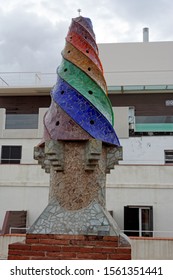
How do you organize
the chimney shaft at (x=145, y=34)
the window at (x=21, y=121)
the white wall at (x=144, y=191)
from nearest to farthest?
the white wall at (x=144, y=191)
the window at (x=21, y=121)
the chimney shaft at (x=145, y=34)

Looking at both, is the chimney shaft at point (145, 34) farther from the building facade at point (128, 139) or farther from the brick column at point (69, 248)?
the brick column at point (69, 248)

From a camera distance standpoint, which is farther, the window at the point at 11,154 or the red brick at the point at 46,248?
the window at the point at 11,154

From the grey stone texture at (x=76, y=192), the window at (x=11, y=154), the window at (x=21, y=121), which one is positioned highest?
the window at (x=21, y=121)

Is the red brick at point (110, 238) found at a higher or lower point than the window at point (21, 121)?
lower

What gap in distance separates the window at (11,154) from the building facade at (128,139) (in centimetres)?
6

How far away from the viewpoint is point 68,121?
5.71m

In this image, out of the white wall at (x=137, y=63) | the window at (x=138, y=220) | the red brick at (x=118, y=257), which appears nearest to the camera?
the red brick at (x=118, y=257)

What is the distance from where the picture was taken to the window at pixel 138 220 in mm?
14633

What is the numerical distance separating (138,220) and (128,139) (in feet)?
21.3

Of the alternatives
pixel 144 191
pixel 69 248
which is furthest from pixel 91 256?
pixel 144 191

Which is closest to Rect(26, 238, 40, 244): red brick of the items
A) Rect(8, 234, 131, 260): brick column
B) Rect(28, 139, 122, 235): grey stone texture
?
Rect(8, 234, 131, 260): brick column

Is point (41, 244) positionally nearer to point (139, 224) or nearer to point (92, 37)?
point (92, 37)

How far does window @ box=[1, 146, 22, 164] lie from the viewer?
20.4 m

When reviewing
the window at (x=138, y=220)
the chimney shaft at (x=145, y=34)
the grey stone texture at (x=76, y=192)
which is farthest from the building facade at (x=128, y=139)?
the grey stone texture at (x=76, y=192)
